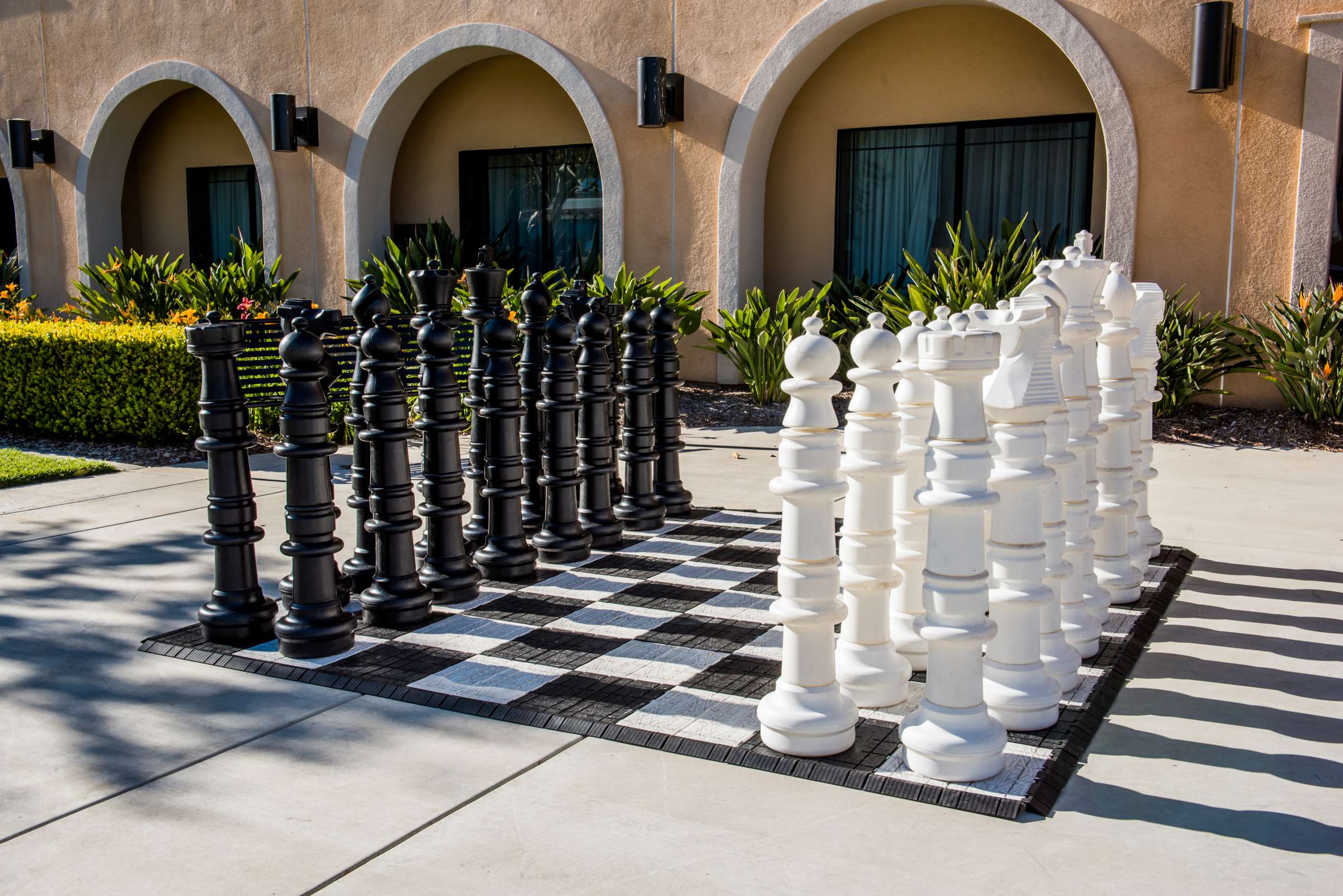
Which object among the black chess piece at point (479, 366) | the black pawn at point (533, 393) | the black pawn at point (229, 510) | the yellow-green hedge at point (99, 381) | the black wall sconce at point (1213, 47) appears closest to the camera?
the black pawn at point (229, 510)

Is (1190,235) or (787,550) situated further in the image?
(1190,235)

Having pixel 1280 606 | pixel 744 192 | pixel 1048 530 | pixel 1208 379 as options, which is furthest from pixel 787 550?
pixel 744 192

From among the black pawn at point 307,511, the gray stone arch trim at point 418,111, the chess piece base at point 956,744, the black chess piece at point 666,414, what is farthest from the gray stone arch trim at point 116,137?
the chess piece base at point 956,744

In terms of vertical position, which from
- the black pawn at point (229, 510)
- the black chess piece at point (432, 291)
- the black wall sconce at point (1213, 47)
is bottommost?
the black pawn at point (229, 510)

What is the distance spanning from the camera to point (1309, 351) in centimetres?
888

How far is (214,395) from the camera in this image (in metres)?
3.98

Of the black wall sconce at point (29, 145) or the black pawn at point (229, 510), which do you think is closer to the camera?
the black pawn at point (229, 510)

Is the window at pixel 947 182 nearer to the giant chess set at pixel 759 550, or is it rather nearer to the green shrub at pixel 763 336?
the green shrub at pixel 763 336

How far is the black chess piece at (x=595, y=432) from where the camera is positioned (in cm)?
523

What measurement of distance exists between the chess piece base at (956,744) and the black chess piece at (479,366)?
7.42 feet

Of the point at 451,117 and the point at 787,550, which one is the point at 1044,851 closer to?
the point at 787,550

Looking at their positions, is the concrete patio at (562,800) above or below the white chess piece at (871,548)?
below

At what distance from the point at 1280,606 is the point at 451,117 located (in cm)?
1231

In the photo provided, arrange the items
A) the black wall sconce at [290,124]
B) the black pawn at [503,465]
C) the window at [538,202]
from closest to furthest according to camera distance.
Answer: the black pawn at [503,465], the black wall sconce at [290,124], the window at [538,202]
